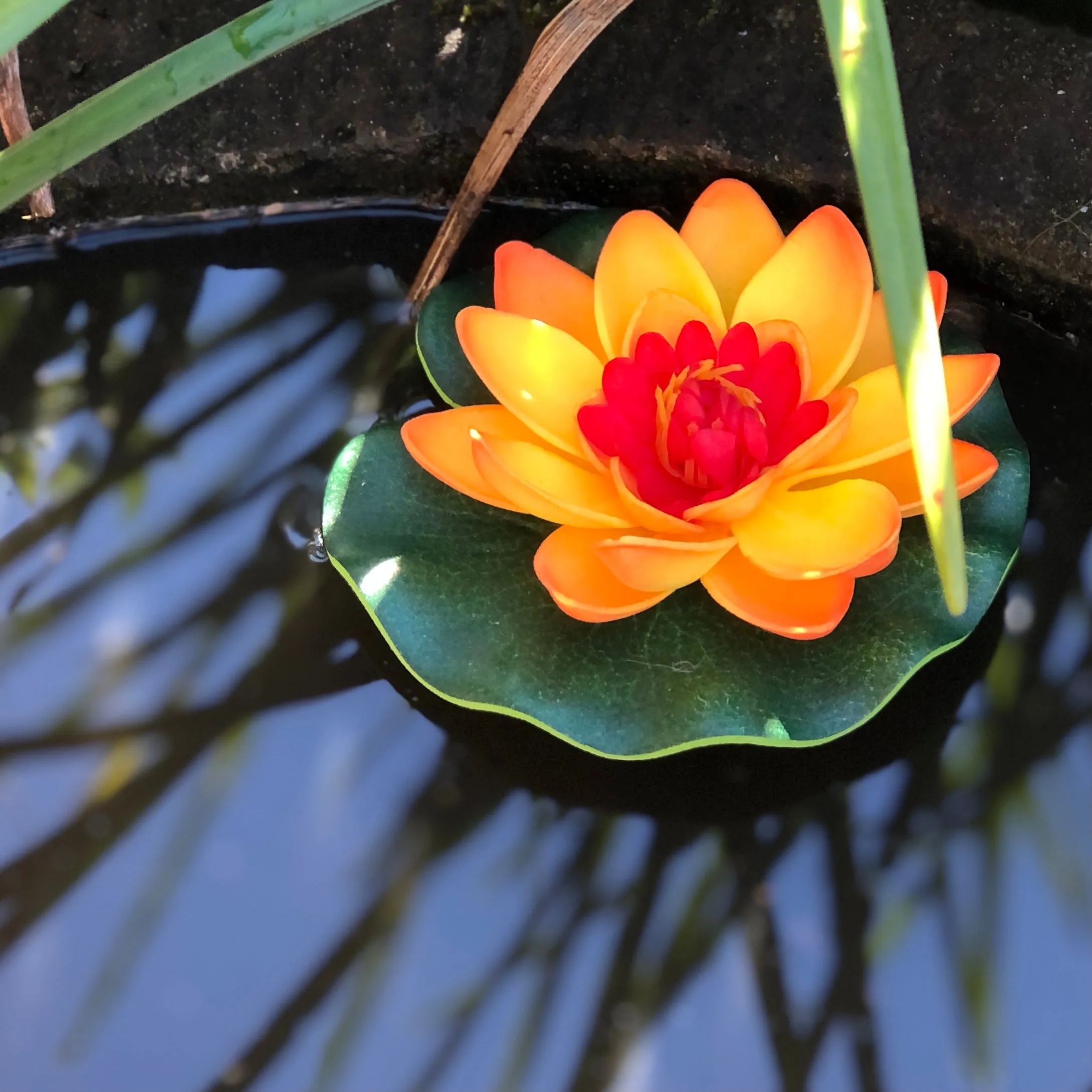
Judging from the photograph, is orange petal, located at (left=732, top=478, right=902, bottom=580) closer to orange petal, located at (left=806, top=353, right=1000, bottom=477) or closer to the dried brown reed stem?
orange petal, located at (left=806, top=353, right=1000, bottom=477)

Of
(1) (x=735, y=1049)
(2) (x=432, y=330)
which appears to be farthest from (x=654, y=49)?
(1) (x=735, y=1049)

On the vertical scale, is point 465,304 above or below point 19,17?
below

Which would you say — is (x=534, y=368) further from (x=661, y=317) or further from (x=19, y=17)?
(x=19, y=17)

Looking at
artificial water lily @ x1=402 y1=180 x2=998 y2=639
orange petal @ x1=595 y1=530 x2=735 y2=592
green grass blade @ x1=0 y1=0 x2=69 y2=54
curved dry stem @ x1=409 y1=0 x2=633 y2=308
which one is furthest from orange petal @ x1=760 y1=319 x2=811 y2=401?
green grass blade @ x1=0 y1=0 x2=69 y2=54

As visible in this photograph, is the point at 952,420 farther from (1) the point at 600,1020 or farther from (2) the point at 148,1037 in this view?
(2) the point at 148,1037

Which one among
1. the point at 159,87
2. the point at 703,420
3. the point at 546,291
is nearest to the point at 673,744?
the point at 703,420

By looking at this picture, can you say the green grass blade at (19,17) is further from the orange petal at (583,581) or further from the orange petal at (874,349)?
the orange petal at (874,349)

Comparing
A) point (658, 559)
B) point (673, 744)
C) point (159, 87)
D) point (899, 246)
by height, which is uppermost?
point (159, 87)
